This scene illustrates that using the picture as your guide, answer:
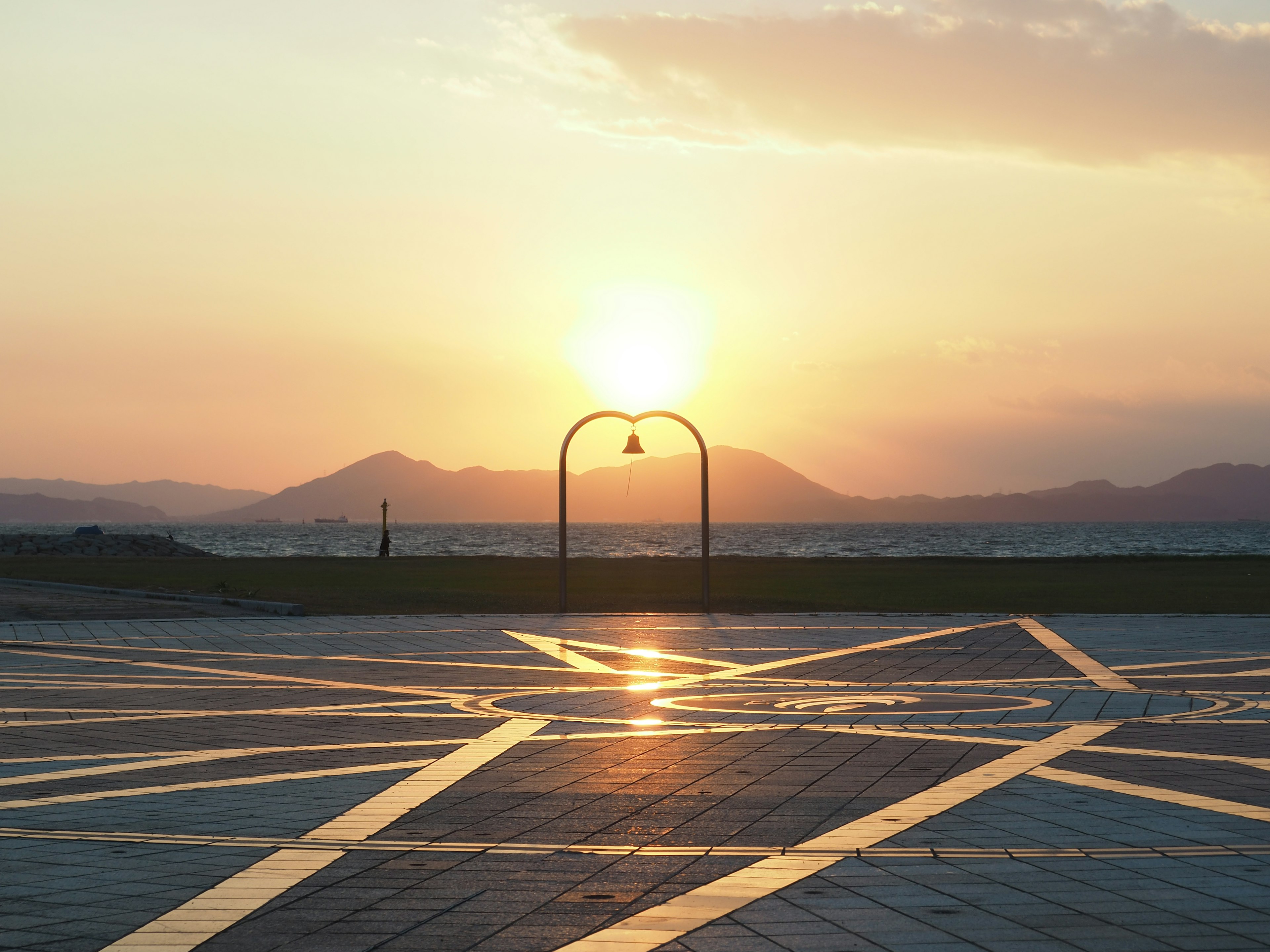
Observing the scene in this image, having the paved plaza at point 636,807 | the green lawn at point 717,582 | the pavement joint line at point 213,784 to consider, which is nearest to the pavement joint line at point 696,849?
the paved plaza at point 636,807

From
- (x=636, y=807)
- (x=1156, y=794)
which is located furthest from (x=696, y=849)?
(x=1156, y=794)

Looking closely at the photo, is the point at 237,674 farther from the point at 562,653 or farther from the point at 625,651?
the point at 625,651

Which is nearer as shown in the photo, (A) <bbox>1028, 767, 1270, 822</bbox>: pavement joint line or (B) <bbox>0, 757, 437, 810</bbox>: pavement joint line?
(A) <bbox>1028, 767, 1270, 822</bbox>: pavement joint line

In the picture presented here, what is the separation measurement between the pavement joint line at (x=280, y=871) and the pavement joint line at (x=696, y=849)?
0.54ft

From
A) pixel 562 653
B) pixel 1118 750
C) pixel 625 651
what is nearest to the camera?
pixel 1118 750

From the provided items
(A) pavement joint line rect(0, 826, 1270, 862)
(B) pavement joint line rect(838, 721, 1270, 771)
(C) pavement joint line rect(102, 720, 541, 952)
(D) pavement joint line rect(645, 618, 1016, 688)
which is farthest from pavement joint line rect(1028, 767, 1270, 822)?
(D) pavement joint line rect(645, 618, 1016, 688)

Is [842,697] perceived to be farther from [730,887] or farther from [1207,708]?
[730,887]

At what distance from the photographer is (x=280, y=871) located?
217 inches

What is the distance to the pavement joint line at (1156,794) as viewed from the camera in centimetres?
662

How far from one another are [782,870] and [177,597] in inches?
749

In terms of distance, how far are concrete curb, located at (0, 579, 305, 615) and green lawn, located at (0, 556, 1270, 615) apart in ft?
2.02

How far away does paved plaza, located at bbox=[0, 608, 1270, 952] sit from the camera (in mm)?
4770

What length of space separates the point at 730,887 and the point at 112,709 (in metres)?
7.40

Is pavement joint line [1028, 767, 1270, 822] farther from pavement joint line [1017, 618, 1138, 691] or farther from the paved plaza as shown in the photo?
pavement joint line [1017, 618, 1138, 691]
